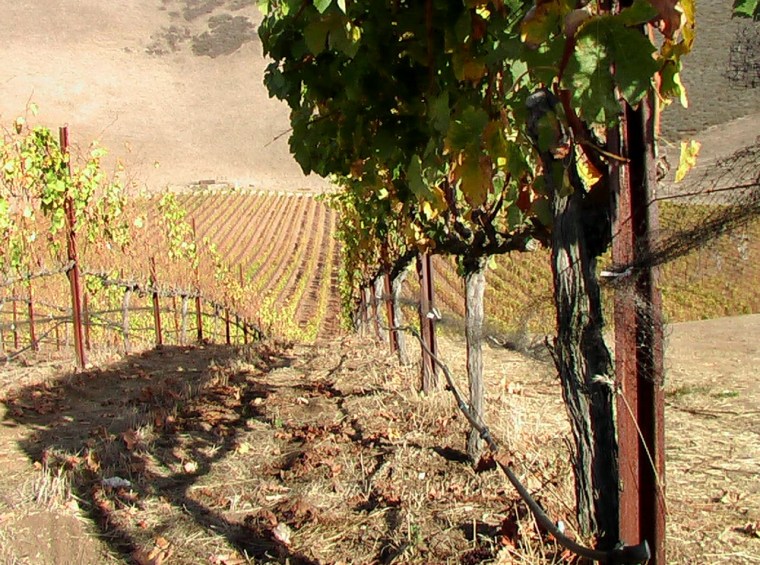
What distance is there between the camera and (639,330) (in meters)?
2.11

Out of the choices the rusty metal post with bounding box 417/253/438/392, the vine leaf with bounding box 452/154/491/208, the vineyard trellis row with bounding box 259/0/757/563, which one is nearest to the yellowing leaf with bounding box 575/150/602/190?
the vineyard trellis row with bounding box 259/0/757/563

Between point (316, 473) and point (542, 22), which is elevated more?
point (542, 22)

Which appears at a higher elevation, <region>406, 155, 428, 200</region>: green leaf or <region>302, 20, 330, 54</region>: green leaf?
<region>302, 20, 330, 54</region>: green leaf

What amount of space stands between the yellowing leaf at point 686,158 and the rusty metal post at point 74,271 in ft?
25.7

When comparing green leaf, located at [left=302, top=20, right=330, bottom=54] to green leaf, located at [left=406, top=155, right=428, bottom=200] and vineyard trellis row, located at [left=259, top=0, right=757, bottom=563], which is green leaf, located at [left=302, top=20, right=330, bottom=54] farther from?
green leaf, located at [left=406, top=155, right=428, bottom=200]

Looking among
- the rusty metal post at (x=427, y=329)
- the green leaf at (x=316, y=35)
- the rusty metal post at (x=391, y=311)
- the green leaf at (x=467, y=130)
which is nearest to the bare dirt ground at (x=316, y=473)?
the rusty metal post at (x=427, y=329)

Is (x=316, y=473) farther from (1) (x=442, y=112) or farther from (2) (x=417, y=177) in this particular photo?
(1) (x=442, y=112)

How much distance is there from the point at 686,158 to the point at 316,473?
3235 millimetres

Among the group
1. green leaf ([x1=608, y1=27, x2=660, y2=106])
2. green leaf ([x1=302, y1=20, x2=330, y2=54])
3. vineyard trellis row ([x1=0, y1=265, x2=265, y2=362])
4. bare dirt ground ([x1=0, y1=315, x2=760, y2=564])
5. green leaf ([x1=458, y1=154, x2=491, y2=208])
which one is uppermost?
green leaf ([x1=302, y1=20, x2=330, y2=54])

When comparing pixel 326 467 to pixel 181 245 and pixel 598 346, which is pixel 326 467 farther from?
pixel 181 245

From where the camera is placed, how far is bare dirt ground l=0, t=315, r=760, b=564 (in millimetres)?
3518

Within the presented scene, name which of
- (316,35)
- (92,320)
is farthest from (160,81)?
(316,35)

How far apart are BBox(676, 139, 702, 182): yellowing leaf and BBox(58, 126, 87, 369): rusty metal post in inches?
309

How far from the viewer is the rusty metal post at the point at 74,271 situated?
28.2ft
